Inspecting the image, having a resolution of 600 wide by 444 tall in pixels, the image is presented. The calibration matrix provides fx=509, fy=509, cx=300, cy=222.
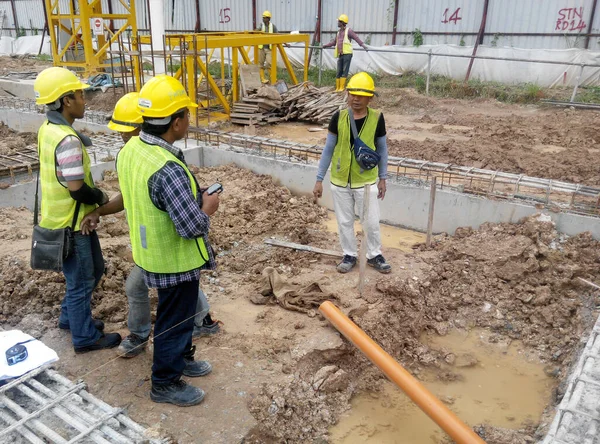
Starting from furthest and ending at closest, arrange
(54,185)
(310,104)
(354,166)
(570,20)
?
(570,20) < (310,104) < (354,166) < (54,185)

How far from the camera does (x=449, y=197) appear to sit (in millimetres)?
6645

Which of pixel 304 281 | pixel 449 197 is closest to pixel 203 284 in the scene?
pixel 304 281

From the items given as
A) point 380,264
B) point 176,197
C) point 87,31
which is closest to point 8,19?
point 87,31

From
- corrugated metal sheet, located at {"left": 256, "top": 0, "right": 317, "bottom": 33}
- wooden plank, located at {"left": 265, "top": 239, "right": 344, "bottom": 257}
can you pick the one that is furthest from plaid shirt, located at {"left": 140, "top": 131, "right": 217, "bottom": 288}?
corrugated metal sheet, located at {"left": 256, "top": 0, "right": 317, "bottom": 33}

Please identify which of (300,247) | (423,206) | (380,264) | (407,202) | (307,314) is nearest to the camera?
(307,314)

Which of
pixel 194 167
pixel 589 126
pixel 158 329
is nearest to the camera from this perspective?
pixel 158 329

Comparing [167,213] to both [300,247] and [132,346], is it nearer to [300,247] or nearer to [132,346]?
[132,346]

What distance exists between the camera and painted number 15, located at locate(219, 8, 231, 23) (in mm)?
22719

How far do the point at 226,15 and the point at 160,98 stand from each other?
21929 millimetres

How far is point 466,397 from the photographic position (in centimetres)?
438

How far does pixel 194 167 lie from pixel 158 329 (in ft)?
19.1

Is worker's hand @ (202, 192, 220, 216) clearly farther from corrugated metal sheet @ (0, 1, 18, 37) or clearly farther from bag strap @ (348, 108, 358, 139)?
corrugated metal sheet @ (0, 1, 18, 37)

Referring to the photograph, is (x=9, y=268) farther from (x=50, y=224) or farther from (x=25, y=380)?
(x=25, y=380)

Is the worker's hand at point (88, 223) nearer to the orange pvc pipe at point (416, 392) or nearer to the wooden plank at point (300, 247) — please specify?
the orange pvc pipe at point (416, 392)
